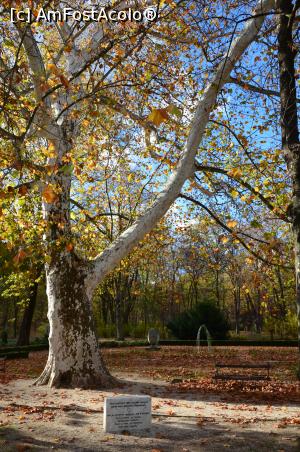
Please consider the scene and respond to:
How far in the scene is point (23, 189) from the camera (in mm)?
4844

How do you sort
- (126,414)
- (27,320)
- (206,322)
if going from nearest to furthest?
(126,414)
(27,320)
(206,322)

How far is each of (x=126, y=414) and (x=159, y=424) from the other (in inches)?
27.0

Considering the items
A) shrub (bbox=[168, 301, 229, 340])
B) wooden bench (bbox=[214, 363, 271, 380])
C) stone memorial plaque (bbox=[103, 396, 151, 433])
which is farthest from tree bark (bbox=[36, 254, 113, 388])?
shrub (bbox=[168, 301, 229, 340])

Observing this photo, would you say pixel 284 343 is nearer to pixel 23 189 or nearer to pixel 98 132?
pixel 98 132

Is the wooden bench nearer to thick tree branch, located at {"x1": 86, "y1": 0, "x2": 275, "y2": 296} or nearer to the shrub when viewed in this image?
thick tree branch, located at {"x1": 86, "y1": 0, "x2": 275, "y2": 296}

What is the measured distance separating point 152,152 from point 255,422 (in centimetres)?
713

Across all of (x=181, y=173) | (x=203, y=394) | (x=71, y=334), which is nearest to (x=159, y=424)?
(x=203, y=394)

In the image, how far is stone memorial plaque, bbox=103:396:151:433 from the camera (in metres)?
5.71

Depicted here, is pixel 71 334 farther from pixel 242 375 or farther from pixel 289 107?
pixel 289 107

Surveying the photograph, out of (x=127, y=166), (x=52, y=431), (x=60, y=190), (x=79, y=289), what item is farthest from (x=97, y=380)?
(x=127, y=166)

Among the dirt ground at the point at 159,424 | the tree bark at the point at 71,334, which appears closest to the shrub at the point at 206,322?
the tree bark at the point at 71,334

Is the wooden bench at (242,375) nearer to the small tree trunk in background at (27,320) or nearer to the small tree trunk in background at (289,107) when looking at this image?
the small tree trunk in background at (289,107)

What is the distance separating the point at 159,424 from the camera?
20.3 feet

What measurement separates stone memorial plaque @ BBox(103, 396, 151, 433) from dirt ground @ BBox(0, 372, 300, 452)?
125mm
